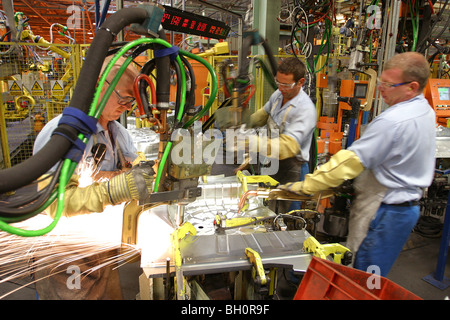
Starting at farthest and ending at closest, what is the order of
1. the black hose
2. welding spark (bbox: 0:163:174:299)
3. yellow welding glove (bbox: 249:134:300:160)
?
1. yellow welding glove (bbox: 249:134:300:160)
2. welding spark (bbox: 0:163:174:299)
3. the black hose

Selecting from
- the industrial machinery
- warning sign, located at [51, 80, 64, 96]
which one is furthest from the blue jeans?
warning sign, located at [51, 80, 64, 96]

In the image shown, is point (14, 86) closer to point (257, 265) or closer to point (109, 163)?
point (109, 163)

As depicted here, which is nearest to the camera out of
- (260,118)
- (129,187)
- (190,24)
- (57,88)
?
(129,187)

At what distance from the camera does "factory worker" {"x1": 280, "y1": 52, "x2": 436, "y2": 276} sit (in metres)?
2.16

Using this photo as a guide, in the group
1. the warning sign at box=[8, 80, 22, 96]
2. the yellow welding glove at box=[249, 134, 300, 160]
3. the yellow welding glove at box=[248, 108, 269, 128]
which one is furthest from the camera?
the warning sign at box=[8, 80, 22, 96]

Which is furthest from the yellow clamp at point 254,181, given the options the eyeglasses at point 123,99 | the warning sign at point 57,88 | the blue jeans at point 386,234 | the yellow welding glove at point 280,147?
the warning sign at point 57,88

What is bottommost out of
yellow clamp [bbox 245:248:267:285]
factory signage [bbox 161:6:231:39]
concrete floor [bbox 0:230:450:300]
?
concrete floor [bbox 0:230:450:300]

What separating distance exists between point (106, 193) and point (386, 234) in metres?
2.06

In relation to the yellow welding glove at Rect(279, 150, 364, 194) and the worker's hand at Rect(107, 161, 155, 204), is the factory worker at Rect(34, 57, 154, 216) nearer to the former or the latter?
the worker's hand at Rect(107, 161, 155, 204)

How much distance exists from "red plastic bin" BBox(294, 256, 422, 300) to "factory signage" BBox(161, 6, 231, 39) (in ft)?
5.16

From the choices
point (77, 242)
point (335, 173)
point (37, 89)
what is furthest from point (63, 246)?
point (37, 89)

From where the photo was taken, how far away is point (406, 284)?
367 cm

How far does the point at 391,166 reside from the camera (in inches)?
87.2
